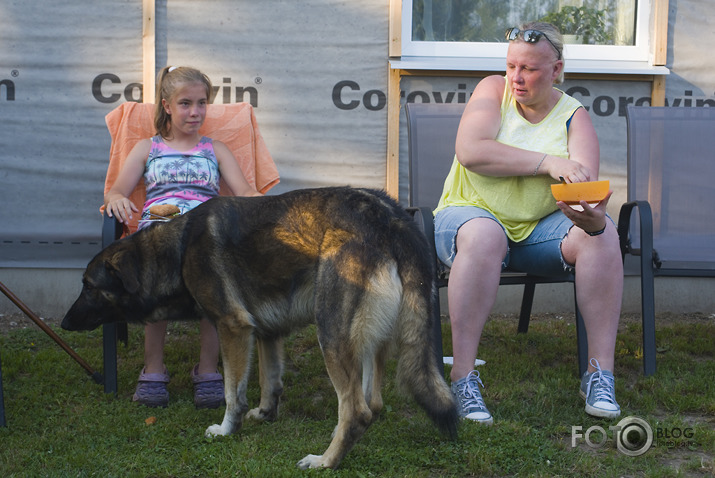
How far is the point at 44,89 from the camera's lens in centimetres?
517

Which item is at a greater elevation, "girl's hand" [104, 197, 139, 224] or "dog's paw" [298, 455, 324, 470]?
"girl's hand" [104, 197, 139, 224]

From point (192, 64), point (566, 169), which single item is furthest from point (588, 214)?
point (192, 64)

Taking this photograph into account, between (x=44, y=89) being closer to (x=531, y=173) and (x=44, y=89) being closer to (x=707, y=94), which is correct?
(x=531, y=173)

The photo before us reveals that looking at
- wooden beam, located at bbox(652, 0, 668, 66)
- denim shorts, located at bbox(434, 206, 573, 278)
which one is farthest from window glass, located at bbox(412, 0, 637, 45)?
denim shorts, located at bbox(434, 206, 573, 278)

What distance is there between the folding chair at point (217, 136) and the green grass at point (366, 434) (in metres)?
0.73

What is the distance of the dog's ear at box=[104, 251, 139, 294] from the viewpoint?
3152 mm

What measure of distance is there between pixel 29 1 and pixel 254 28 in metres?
1.51

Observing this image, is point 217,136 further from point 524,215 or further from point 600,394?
point 600,394

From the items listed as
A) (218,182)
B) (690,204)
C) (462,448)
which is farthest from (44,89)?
(690,204)

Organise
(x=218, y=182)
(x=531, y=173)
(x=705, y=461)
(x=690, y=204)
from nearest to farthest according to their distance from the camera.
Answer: (x=705, y=461) → (x=531, y=173) → (x=218, y=182) → (x=690, y=204)

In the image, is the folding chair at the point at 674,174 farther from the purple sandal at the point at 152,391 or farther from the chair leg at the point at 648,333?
the purple sandal at the point at 152,391

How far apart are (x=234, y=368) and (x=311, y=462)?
1.84ft

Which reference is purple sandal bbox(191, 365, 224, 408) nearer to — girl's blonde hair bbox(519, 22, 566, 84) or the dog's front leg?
the dog's front leg

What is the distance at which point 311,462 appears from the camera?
2.71 metres
